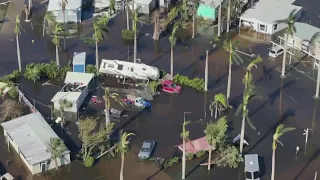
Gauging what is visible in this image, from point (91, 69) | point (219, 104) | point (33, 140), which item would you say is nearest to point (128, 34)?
point (91, 69)

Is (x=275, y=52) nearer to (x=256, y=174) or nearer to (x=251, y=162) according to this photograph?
(x=251, y=162)

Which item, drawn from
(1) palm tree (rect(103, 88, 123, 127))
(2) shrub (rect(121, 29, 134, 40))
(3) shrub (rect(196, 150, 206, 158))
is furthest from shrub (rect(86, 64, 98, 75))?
(3) shrub (rect(196, 150, 206, 158))

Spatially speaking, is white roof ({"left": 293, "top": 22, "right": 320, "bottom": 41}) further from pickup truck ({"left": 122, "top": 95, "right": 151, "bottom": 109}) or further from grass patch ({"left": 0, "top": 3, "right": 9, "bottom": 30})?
grass patch ({"left": 0, "top": 3, "right": 9, "bottom": 30})

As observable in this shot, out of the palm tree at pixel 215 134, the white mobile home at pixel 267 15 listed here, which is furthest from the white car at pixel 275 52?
the palm tree at pixel 215 134

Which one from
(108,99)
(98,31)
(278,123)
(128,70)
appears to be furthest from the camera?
(98,31)

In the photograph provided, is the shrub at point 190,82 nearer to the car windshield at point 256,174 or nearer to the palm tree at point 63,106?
A: the palm tree at point 63,106

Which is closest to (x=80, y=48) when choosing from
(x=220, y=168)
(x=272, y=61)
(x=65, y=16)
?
(x=65, y=16)
